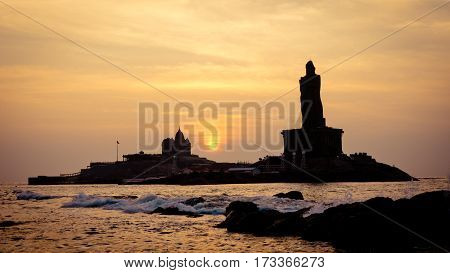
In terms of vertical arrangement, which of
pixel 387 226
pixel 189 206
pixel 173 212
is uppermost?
pixel 387 226

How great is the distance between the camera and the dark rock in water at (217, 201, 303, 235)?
2998 centimetres

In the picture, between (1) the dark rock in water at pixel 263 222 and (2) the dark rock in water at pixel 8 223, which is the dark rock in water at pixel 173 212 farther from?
(2) the dark rock in water at pixel 8 223

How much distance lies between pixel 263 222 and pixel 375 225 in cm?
812

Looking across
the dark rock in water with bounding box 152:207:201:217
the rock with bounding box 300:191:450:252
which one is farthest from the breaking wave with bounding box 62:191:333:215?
the rock with bounding box 300:191:450:252

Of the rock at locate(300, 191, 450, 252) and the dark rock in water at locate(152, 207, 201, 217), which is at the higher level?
the rock at locate(300, 191, 450, 252)

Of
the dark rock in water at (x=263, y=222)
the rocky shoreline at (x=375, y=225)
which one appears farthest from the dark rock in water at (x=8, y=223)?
the rocky shoreline at (x=375, y=225)

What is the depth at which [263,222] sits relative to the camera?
1226 inches

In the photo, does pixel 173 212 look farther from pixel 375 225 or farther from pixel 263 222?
pixel 375 225

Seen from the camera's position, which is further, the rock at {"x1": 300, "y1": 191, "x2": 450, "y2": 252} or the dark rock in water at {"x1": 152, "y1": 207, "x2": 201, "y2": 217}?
the dark rock in water at {"x1": 152, "y1": 207, "x2": 201, "y2": 217}

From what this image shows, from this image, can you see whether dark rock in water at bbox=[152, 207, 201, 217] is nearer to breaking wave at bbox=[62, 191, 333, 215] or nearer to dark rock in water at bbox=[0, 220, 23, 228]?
breaking wave at bbox=[62, 191, 333, 215]

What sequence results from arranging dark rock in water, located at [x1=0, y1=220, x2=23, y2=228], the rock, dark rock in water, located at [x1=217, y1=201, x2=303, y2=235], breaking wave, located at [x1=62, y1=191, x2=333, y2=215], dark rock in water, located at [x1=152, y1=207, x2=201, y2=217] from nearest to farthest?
the rock < dark rock in water, located at [x1=217, y1=201, x2=303, y2=235] < dark rock in water, located at [x1=0, y1=220, x2=23, y2=228] < breaking wave, located at [x1=62, y1=191, x2=333, y2=215] < dark rock in water, located at [x1=152, y1=207, x2=201, y2=217]

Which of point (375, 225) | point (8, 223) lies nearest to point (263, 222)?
point (375, 225)

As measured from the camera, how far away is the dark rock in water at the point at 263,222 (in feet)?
98.4
